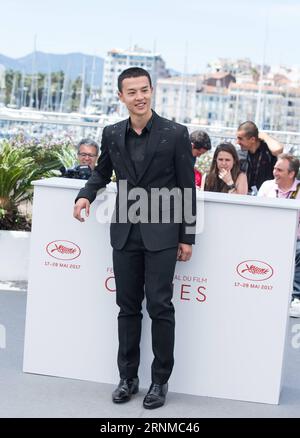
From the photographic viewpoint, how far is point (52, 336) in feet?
18.1

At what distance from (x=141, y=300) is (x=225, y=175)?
292 centimetres

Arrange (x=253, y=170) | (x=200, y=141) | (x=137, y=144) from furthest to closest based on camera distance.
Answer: (x=253, y=170) → (x=200, y=141) → (x=137, y=144)

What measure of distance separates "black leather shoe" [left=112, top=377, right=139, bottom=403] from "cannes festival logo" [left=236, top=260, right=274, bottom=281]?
0.88m

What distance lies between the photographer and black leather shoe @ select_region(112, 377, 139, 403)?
5129mm

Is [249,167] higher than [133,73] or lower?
lower

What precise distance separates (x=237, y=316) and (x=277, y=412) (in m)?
0.58

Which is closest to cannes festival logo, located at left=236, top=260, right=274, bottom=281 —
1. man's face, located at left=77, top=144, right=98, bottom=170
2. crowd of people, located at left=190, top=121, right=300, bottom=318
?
crowd of people, located at left=190, top=121, right=300, bottom=318

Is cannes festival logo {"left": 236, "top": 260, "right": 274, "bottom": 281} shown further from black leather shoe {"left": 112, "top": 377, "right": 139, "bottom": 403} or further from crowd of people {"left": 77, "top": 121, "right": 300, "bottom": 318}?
crowd of people {"left": 77, "top": 121, "right": 300, "bottom": 318}

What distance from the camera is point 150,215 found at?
5.02 m

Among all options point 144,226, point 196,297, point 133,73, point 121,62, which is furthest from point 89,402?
point 121,62

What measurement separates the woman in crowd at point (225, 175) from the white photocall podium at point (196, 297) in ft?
8.39

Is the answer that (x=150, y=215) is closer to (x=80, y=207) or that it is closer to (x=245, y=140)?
(x=80, y=207)

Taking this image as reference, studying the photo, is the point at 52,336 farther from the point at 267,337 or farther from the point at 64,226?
the point at 267,337
